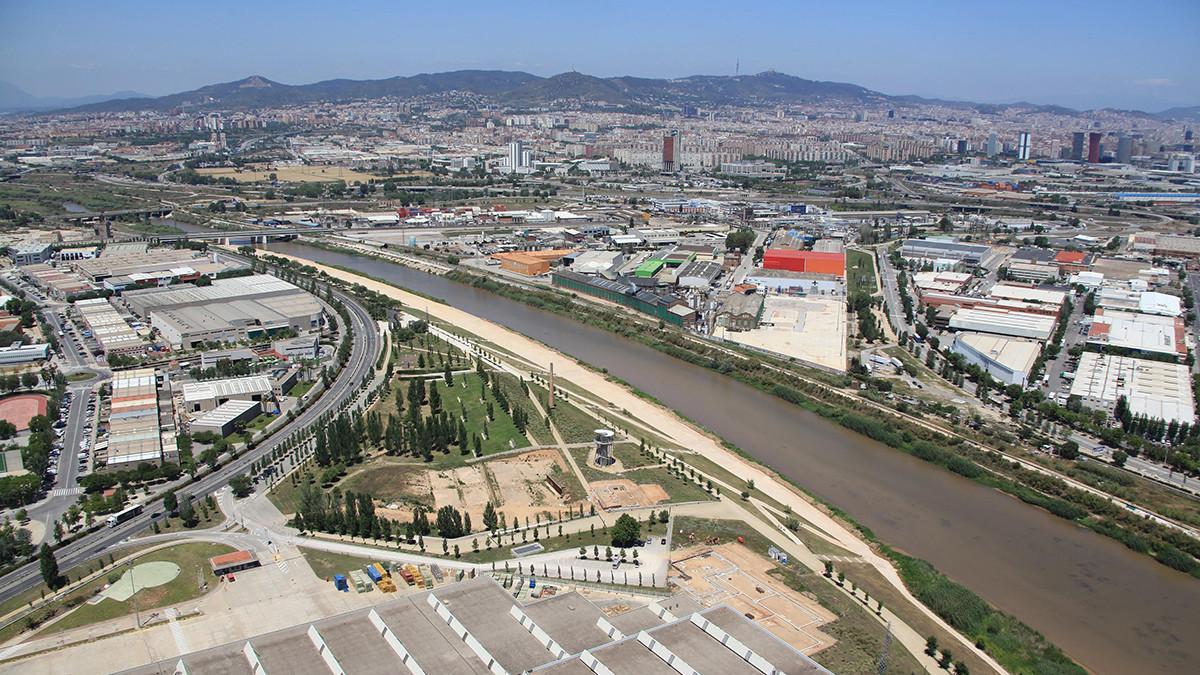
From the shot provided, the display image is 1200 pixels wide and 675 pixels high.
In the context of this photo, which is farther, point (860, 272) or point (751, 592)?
point (860, 272)

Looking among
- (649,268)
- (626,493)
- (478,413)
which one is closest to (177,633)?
→ (626,493)

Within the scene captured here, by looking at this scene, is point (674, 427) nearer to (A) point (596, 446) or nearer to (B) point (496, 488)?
(A) point (596, 446)

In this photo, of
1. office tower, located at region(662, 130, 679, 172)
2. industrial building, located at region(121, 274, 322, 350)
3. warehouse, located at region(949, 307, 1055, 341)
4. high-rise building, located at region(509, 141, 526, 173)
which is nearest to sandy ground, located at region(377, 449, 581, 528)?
industrial building, located at region(121, 274, 322, 350)

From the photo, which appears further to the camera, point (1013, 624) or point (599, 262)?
point (599, 262)

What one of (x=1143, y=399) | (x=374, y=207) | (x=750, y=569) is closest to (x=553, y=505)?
(x=750, y=569)

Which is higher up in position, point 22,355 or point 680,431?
point 22,355

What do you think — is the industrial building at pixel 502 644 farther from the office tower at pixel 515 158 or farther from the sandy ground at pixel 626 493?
the office tower at pixel 515 158

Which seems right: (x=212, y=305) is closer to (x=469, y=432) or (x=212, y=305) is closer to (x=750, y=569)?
(x=469, y=432)
